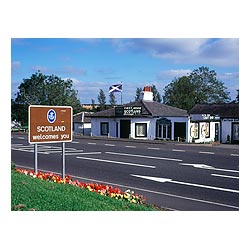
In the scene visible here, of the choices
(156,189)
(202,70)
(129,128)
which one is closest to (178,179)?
(156,189)

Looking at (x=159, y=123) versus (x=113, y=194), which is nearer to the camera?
(x=113, y=194)

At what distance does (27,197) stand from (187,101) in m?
7.18

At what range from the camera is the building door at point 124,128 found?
19.6m

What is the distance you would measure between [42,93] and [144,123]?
1139 cm

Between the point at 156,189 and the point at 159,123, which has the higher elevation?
the point at 159,123

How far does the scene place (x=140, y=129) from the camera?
63.6 ft

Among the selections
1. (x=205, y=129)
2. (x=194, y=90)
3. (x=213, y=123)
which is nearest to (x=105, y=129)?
(x=205, y=129)

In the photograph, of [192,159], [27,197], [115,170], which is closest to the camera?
[27,197]

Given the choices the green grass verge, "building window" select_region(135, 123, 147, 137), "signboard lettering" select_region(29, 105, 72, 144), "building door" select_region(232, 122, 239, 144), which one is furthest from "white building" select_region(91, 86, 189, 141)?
the green grass verge

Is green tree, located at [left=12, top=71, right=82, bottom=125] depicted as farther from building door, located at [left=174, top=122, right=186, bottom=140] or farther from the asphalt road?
building door, located at [left=174, top=122, right=186, bottom=140]

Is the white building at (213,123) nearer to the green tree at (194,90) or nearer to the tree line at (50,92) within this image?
the green tree at (194,90)

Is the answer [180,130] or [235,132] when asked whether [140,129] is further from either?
[235,132]

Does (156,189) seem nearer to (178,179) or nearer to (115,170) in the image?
(178,179)

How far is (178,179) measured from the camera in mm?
8281
